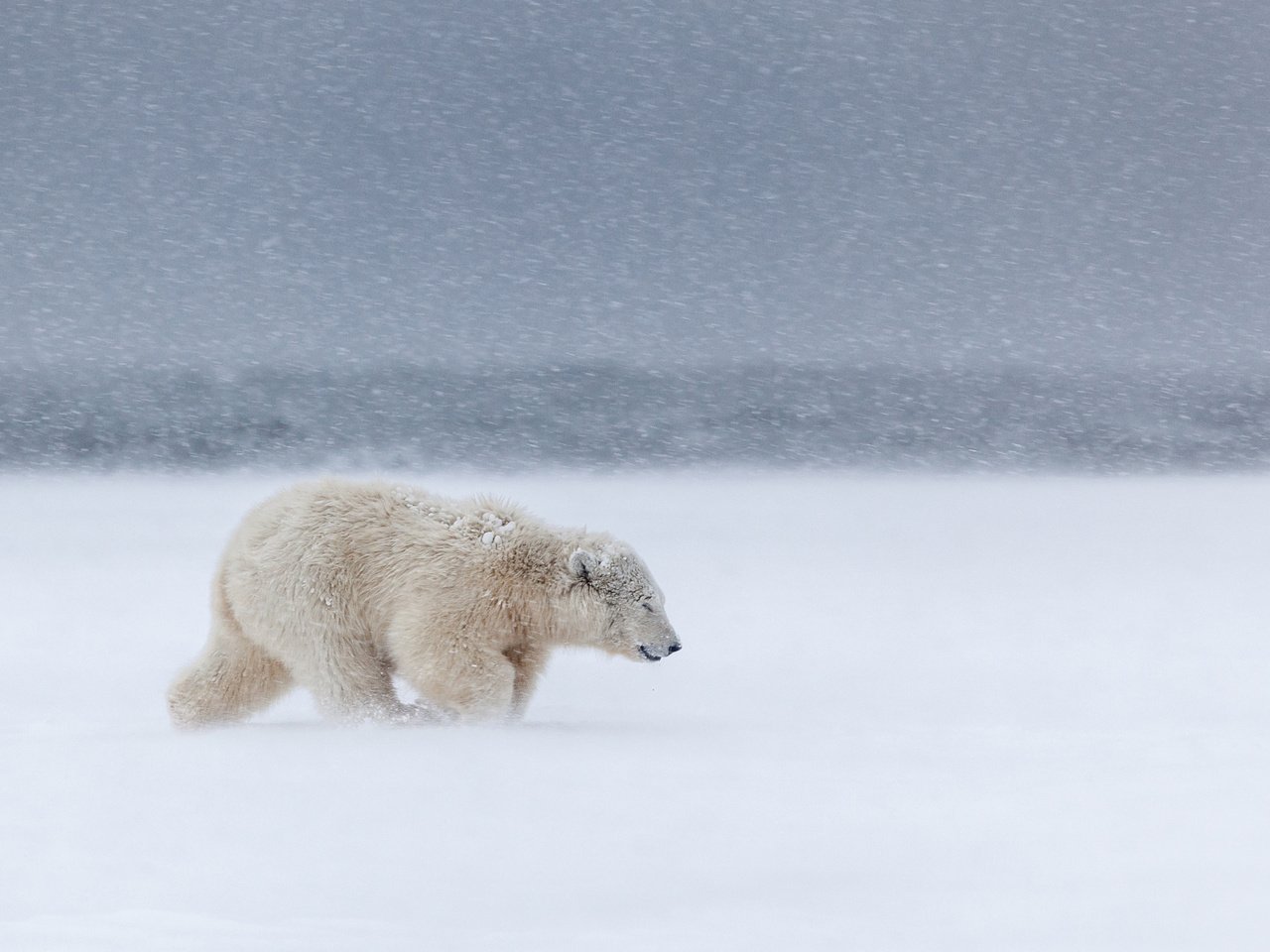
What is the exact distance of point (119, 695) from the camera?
8.39 m

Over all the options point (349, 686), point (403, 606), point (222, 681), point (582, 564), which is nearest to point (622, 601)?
point (582, 564)

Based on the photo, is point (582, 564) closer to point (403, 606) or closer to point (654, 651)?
point (654, 651)

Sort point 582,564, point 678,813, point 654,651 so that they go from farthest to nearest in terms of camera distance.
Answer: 1. point 654,651
2. point 582,564
3. point 678,813

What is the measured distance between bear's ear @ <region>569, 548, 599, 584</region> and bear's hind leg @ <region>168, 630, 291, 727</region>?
1.53 meters

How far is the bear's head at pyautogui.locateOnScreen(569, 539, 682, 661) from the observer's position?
704 centimetres

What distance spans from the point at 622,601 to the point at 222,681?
2.01 m

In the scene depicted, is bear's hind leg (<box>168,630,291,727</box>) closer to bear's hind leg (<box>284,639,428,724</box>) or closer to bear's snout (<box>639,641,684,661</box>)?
bear's hind leg (<box>284,639,428,724</box>)

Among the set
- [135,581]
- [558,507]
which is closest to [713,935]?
[135,581]

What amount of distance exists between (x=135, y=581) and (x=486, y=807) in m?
9.67

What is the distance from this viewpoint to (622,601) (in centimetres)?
711

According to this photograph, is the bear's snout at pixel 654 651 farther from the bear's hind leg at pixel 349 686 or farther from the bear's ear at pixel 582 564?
the bear's hind leg at pixel 349 686

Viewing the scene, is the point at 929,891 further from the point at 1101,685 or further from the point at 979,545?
the point at 979,545

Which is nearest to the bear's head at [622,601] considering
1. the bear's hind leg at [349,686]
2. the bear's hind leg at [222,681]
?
the bear's hind leg at [349,686]

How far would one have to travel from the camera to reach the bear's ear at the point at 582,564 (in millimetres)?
7012
